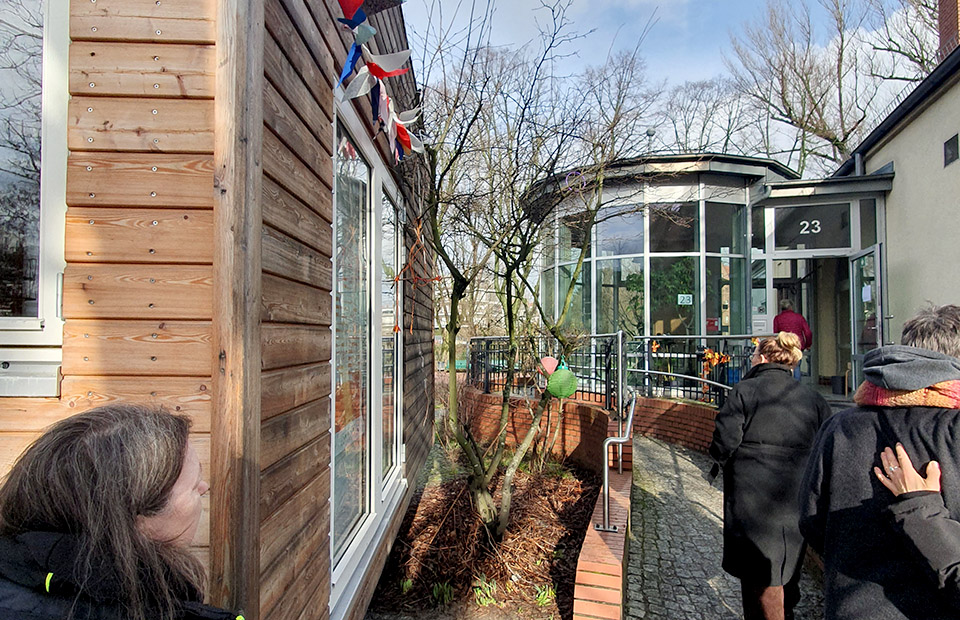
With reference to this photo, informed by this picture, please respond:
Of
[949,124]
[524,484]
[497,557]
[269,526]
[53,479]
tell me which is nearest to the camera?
[53,479]

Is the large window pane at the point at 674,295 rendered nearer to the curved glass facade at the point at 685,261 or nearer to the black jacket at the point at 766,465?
the curved glass facade at the point at 685,261

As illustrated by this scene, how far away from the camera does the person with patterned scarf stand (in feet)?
5.05

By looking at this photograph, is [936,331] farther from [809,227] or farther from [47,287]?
[809,227]

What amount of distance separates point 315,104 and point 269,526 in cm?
163

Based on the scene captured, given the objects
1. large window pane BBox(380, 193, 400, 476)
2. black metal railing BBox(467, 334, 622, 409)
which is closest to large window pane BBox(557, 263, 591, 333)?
black metal railing BBox(467, 334, 622, 409)

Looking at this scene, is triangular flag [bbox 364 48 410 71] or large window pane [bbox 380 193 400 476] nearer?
triangular flag [bbox 364 48 410 71]

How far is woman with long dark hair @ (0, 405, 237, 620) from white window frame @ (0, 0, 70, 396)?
793 mm

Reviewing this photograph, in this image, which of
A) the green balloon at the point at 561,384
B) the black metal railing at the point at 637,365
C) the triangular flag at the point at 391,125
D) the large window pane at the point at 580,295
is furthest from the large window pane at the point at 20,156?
the large window pane at the point at 580,295

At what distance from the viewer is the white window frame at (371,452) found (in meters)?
2.63

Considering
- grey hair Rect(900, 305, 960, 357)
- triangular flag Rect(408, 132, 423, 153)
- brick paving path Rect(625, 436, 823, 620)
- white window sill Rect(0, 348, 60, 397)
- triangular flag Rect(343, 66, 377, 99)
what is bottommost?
brick paving path Rect(625, 436, 823, 620)

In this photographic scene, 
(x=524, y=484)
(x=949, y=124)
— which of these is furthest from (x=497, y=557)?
(x=949, y=124)

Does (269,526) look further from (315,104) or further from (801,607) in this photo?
(801,607)

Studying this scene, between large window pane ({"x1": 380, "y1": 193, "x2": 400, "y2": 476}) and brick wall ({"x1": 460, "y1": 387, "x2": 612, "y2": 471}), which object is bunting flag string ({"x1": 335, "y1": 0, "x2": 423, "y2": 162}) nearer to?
large window pane ({"x1": 380, "y1": 193, "x2": 400, "y2": 476})

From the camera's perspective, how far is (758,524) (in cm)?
279
